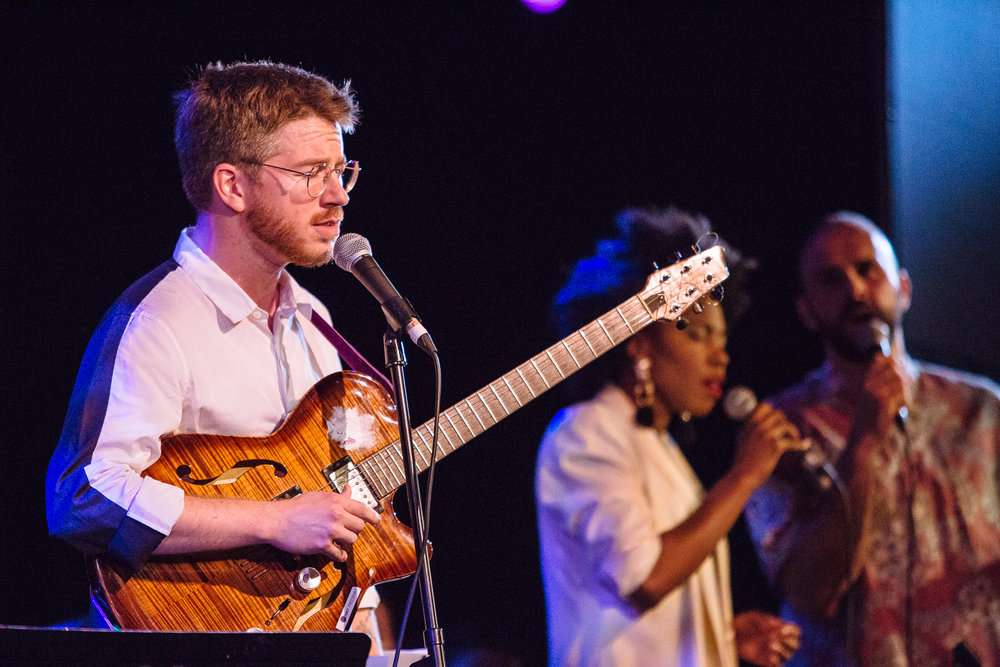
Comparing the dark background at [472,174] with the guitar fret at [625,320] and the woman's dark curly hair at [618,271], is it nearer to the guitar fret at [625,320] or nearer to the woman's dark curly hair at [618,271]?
the woman's dark curly hair at [618,271]

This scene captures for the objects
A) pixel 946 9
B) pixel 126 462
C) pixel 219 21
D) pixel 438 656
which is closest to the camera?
pixel 438 656

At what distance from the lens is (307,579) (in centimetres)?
221

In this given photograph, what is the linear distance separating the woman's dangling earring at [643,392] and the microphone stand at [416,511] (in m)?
1.66

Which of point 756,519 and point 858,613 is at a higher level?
point 756,519

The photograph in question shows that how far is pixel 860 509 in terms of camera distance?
152 inches

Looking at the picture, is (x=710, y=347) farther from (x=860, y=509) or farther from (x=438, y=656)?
(x=438, y=656)

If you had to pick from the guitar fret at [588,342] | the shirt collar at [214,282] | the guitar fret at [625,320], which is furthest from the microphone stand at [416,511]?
the guitar fret at [625,320]

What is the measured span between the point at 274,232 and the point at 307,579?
0.89 metres

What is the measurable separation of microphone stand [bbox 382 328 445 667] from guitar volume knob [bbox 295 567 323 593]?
0.34 metres

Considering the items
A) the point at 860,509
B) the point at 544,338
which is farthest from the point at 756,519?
the point at 544,338

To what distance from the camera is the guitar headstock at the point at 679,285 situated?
2.75 m

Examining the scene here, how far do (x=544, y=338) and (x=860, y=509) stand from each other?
1.43m

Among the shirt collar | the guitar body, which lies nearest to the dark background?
the shirt collar

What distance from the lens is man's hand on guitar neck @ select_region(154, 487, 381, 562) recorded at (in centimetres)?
209
